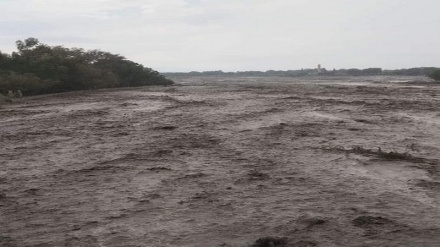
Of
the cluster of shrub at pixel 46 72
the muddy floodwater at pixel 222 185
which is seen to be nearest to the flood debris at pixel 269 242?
the muddy floodwater at pixel 222 185

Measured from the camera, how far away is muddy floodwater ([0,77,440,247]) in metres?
5.32

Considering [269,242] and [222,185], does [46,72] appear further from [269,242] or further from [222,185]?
[269,242]

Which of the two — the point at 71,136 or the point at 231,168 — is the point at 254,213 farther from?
the point at 71,136

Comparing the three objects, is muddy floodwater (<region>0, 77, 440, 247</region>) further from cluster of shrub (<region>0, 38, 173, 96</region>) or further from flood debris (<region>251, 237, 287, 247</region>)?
cluster of shrub (<region>0, 38, 173, 96</region>)

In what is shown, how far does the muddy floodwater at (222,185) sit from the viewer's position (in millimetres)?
5324

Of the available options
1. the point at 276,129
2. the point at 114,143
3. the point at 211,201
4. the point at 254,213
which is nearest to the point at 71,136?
the point at 114,143

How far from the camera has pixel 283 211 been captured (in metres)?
6.12

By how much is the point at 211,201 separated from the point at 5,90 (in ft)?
104

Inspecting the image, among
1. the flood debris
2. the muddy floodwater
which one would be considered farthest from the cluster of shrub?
the flood debris

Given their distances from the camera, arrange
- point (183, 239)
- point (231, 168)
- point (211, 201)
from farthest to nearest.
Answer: point (231, 168), point (211, 201), point (183, 239)

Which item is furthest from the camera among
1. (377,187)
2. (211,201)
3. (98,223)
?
(377,187)

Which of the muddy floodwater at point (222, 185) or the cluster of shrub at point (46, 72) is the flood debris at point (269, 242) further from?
the cluster of shrub at point (46, 72)

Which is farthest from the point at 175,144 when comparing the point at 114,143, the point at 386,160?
the point at 386,160

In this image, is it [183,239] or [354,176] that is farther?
[354,176]
